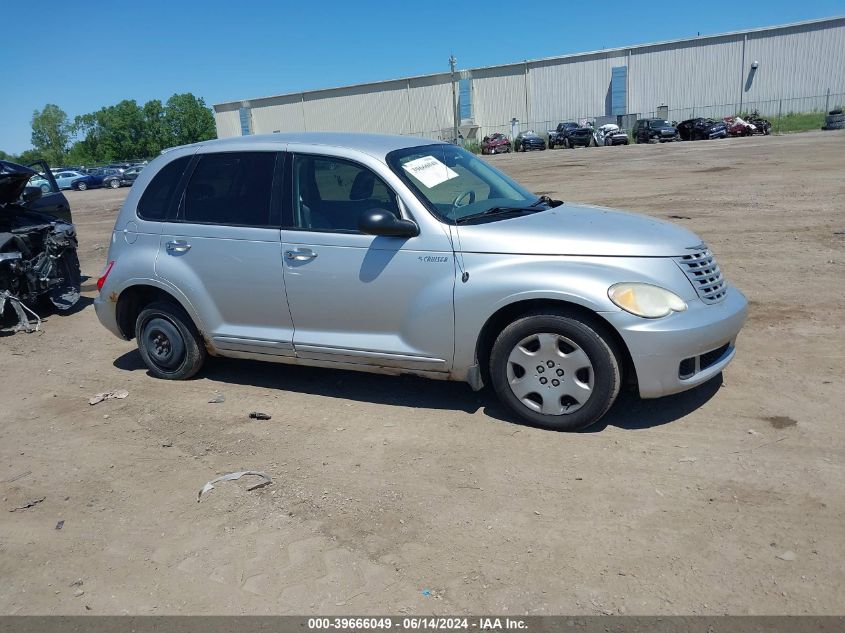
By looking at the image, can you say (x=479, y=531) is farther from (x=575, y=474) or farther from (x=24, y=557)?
(x=24, y=557)

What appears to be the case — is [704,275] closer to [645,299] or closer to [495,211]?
[645,299]

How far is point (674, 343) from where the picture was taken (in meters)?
4.20

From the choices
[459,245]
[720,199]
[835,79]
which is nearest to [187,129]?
[835,79]

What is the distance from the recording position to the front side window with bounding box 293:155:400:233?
4965 millimetres

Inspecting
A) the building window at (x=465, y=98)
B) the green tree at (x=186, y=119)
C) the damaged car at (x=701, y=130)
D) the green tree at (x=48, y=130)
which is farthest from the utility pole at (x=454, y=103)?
the green tree at (x=48, y=130)

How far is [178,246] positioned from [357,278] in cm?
166

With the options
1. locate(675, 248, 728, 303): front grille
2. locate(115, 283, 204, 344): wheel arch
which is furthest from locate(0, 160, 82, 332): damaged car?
locate(675, 248, 728, 303): front grille

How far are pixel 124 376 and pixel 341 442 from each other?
2.80 m

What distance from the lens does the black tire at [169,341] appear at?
5836mm

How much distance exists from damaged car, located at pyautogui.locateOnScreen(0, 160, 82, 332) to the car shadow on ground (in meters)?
2.51

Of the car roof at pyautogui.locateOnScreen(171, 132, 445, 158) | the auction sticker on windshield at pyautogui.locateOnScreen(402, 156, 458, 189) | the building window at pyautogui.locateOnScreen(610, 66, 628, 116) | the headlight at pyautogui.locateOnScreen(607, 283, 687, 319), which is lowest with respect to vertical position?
the headlight at pyautogui.locateOnScreen(607, 283, 687, 319)

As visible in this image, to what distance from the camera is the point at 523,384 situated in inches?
179

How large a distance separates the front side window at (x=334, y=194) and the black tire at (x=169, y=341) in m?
1.45

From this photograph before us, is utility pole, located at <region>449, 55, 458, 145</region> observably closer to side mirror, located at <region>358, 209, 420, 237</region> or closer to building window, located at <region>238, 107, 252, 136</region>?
building window, located at <region>238, 107, 252, 136</region>
